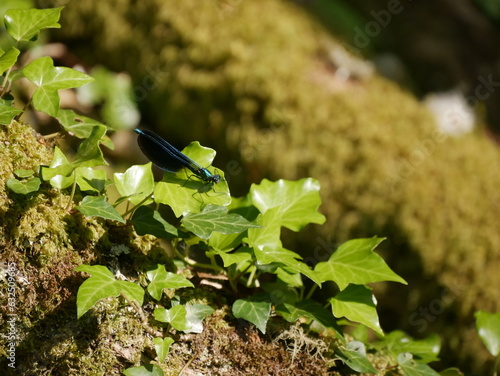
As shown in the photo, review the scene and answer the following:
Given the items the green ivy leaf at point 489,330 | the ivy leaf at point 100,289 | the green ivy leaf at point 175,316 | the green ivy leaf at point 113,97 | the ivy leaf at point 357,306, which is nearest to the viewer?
the ivy leaf at point 100,289

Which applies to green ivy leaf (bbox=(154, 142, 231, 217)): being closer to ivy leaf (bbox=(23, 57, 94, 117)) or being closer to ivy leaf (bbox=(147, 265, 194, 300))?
ivy leaf (bbox=(147, 265, 194, 300))

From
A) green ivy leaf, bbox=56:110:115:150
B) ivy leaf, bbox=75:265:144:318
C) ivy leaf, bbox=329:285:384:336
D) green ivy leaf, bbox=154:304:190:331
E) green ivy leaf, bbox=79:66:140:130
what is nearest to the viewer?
ivy leaf, bbox=75:265:144:318

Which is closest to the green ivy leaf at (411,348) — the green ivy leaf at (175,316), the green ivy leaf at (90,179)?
the green ivy leaf at (175,316)

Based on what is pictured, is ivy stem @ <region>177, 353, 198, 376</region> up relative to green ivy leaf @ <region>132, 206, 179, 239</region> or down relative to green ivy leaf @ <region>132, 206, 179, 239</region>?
down

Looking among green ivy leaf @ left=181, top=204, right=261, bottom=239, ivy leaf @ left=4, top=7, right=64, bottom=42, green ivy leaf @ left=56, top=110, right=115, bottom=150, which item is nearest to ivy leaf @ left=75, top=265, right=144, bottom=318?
green ivy leaf @ left=181, top=204, right=261, bottom=239

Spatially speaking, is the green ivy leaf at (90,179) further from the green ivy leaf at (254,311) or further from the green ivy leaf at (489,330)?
the green ivy leaf at (489,330)

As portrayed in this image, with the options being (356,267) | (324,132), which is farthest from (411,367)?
(324,132)

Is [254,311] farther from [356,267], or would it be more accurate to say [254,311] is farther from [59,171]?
[59,171]
